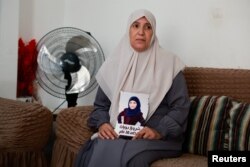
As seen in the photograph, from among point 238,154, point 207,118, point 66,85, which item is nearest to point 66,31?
point 66,85

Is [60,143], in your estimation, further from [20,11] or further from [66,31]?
[20,11]

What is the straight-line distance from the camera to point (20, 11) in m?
2.62

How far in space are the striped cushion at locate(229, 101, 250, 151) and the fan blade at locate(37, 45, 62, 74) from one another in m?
1.23

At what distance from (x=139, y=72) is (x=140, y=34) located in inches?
8.2

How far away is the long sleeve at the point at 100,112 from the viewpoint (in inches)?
73.5

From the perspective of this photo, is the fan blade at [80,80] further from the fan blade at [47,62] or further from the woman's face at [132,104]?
the woman's face at [132,104]

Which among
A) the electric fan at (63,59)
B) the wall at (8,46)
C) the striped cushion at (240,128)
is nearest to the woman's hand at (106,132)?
the striped cushion at (240,128)

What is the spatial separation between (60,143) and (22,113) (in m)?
0.30

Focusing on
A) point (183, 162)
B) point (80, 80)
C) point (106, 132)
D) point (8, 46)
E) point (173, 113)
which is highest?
point (8, 46)

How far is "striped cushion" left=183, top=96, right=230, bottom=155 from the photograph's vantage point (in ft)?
5.78

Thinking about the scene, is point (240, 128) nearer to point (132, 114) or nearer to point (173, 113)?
point (173, 113)

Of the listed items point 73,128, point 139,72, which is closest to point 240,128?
point 139,72

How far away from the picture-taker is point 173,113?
177cm

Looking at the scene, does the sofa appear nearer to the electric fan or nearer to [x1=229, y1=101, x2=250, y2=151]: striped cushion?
[x1=229, y1=101, x2=250, y2=151]: striped cushion
